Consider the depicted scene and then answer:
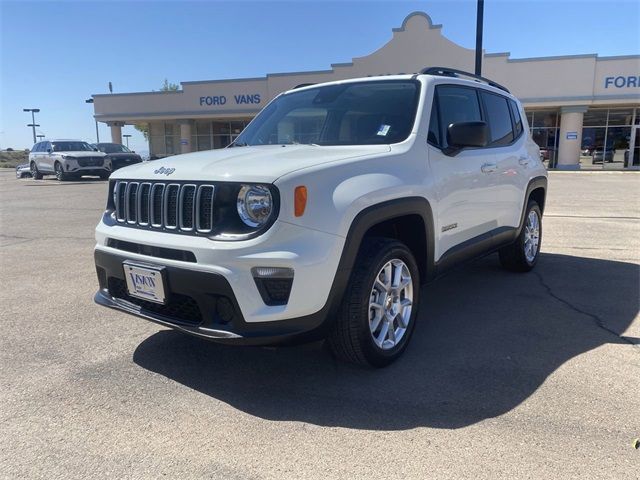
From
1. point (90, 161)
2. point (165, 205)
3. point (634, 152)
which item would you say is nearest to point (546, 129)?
point (634, 152)

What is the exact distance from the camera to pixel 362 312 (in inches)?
123

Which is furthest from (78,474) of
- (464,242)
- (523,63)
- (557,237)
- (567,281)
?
(523,63)

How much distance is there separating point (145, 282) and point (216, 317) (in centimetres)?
54

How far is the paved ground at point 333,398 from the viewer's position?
249cm

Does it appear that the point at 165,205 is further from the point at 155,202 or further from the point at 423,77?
the point at 423,77

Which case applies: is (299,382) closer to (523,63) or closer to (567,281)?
(567,281)

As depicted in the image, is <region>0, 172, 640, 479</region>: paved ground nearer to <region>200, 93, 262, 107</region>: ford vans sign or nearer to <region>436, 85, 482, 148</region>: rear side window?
<region>436, 85, 482, 148</region>: rear side window

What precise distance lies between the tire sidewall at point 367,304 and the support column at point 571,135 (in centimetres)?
2714

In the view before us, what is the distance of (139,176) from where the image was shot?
339 cm

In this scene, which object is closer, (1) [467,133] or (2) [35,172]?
(1) [467,133]

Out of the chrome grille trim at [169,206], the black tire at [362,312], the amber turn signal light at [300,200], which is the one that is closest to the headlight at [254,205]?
the amber turn signal light at [300,200]

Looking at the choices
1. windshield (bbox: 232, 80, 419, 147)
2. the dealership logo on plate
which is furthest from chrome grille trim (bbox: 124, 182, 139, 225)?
windshield (bbox: 232, 80, 419, 147)

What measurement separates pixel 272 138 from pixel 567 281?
3.57 meters

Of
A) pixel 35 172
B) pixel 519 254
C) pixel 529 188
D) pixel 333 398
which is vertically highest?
pixel 529 188
